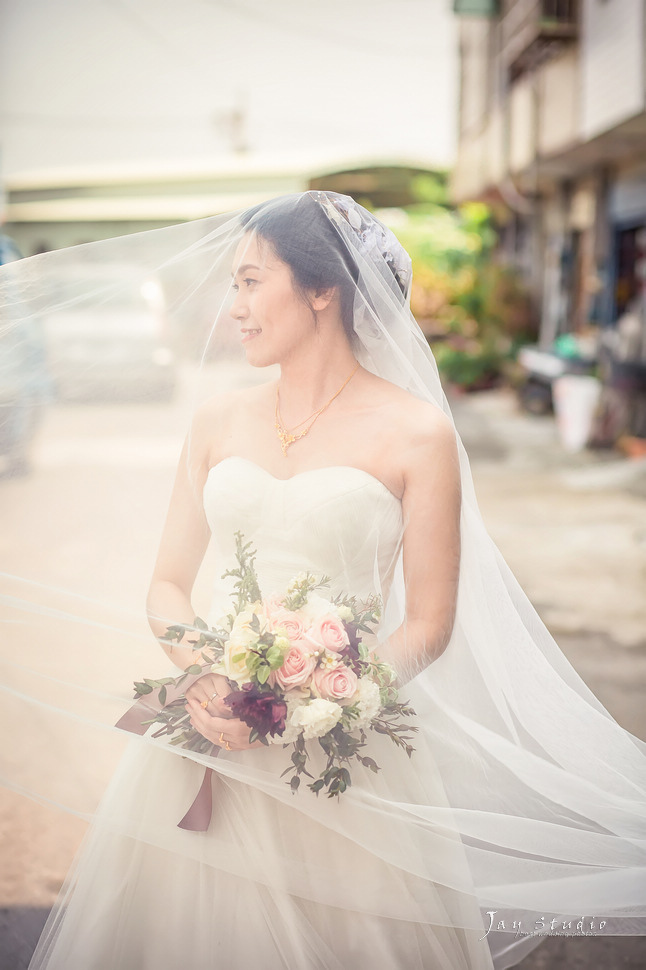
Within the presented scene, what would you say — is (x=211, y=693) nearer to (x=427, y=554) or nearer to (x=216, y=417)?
(x=427, y=554)

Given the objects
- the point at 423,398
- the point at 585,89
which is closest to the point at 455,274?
the point at 585,89

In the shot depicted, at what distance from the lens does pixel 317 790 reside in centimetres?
160

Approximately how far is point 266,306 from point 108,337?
437mm

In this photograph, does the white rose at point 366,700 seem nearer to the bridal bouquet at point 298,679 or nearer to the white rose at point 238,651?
the bridal bouquet at point 298,679

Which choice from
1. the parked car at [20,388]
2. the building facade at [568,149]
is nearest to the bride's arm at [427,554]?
the parked car at [20,388]

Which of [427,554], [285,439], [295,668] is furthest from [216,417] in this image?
[295,668]

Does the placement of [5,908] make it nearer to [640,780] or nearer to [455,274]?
[640,780]

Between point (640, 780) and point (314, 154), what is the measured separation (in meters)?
23.7

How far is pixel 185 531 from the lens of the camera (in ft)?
6.32

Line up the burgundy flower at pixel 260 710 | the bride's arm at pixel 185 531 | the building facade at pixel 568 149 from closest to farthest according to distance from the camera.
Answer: the burgundy flower at pixel 260 710, the bride's arm at pixel 185 531, the building facade at pixel 568 149

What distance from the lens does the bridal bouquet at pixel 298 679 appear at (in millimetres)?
1498

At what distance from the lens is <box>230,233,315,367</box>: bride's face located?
178 cm

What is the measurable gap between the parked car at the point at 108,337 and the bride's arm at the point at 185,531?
0.42ft

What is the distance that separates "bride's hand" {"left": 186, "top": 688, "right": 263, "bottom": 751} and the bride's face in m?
0.70
